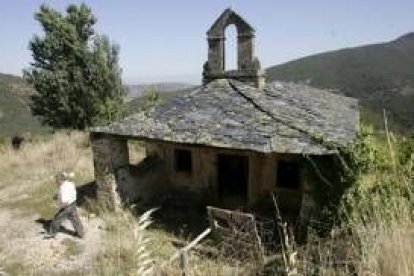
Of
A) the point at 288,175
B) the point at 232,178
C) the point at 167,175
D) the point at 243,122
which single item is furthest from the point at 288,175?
the point at 167,175

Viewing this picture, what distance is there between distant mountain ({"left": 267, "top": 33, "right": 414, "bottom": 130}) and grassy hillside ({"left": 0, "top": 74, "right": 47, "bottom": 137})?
2271 inches

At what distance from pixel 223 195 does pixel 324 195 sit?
4201 mm

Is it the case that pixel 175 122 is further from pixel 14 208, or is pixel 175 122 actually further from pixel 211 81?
pixel 14 208

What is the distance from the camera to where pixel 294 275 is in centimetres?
478

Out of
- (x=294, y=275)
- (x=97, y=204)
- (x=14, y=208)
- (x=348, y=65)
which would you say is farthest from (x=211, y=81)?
(x=348, y=65)

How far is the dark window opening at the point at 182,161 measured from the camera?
1459cm

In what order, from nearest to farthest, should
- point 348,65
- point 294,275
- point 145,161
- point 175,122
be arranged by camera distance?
point 294,275 → point 175,122 → point 145,161 → point 348,65

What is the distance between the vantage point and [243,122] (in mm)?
11953

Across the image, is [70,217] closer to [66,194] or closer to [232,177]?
[66,194]

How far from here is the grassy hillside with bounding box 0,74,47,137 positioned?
8963cm

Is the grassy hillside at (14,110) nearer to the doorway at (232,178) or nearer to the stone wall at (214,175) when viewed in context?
the stone wall at (214,175)

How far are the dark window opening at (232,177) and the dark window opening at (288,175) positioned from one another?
1162 mm

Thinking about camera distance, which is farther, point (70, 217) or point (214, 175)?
point (214, 175)

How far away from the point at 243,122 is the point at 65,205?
463cm
